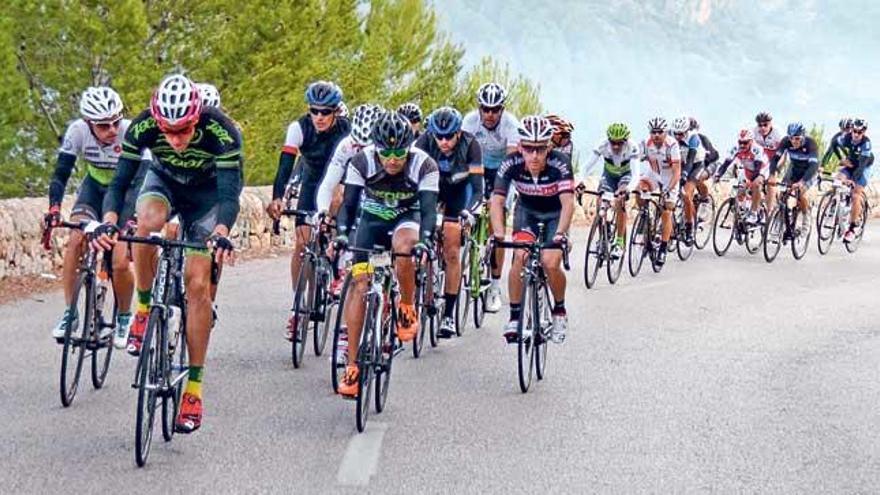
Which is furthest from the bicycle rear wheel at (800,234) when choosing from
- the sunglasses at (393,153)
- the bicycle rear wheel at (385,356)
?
the bicycle rear wheel at (385,356)

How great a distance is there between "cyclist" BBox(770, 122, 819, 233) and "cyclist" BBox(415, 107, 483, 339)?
343 inches

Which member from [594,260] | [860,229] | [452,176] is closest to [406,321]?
[452,176]

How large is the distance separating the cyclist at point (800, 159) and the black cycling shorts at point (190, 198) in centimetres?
1220

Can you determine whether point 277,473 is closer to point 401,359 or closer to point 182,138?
point 182,138

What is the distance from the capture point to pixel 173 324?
21.6 feet

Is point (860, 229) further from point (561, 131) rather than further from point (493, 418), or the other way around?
point (493, 418)

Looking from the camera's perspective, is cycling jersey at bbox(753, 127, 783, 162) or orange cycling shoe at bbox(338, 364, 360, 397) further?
cycling jersey at bbox(753, 127, 783, 162)

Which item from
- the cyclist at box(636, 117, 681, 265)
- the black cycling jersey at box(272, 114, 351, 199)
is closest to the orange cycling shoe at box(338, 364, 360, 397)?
the black cycling jersey at box(272, 114, 351, 199)

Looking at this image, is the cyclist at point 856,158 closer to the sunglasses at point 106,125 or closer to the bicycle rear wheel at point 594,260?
the bicycle rear wheel at point 594,260

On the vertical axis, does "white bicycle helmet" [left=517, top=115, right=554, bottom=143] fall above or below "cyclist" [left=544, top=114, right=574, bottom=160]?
below

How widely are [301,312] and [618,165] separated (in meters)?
6.38

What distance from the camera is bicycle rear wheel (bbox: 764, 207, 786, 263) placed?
18.4 metres

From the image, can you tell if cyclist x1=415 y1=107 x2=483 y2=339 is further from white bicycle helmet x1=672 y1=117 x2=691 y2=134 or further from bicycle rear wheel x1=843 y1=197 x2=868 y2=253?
bicycle rear wheel x1=843 y1=197 x2=868 y2=253

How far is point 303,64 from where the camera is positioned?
2605 cm
